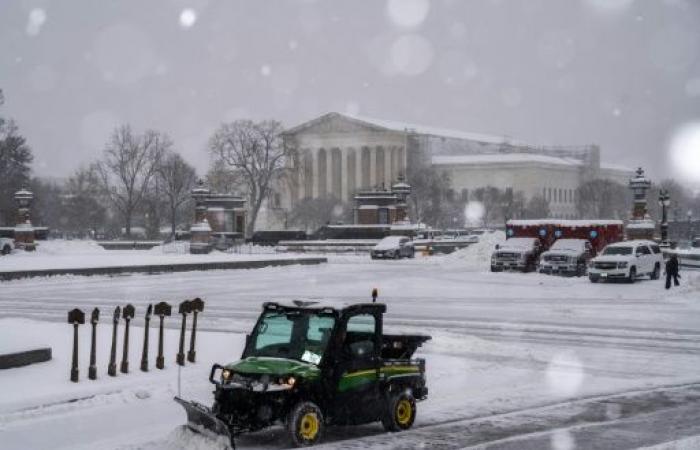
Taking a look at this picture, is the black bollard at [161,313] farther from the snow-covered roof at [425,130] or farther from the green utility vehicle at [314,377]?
the snow-covered roof at [425,130]

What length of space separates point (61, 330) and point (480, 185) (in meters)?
144

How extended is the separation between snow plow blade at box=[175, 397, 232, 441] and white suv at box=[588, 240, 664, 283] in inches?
1260

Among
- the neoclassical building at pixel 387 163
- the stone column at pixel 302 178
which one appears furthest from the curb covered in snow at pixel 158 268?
the neoclassical building at pixel 387 163

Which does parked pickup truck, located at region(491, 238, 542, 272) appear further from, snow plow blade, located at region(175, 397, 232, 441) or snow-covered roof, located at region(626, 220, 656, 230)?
snow plow blade, located at region(175, 397, 232, 441)

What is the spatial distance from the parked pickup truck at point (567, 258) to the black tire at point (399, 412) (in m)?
33.6

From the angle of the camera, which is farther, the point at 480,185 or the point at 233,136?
the point at 480,185

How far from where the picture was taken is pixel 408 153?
6358 inches

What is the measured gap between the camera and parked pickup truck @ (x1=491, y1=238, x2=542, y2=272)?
47.4m

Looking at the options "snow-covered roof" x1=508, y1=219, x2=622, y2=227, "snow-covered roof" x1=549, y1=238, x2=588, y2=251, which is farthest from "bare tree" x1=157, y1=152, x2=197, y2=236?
"snow-covered roof" x1=549, y1=238, x2=588, y2=251

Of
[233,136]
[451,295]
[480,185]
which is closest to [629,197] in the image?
[480,185]

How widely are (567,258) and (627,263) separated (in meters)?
4.76

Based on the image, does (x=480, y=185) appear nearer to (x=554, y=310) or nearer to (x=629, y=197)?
(x=629, y=197)

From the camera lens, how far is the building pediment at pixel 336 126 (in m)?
160

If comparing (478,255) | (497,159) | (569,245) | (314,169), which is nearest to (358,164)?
(314,169)
